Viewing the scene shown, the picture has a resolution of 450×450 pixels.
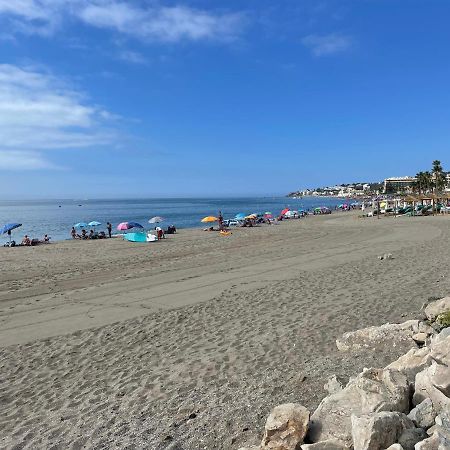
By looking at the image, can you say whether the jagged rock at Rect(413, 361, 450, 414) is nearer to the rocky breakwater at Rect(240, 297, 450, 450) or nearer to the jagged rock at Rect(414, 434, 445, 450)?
the rocky breakwater at Rect(240, 297, 450, 450)

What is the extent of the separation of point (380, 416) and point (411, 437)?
0.87 ft

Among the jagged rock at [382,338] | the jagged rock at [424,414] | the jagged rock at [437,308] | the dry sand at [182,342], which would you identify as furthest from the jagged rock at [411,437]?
the jagged rock at [437,308]

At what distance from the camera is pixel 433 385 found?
393 cm

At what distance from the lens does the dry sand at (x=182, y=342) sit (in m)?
5.28

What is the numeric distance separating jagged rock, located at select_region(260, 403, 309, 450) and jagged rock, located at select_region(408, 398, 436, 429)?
0.92 m

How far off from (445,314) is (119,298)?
9103 mm

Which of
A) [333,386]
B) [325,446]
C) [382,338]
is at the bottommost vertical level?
[382,338]

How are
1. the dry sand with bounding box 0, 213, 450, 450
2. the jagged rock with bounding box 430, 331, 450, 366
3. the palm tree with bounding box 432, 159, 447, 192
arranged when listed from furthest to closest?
the palm tree with bounding box 432, 159, 447, 192 < the dry sand with bounding box 0, 213, 450, 450 < the jagged rock with bounding box 430, 331, 450, 366

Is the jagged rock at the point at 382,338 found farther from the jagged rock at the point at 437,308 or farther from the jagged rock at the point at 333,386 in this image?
the jagged rock at the point at 333,386

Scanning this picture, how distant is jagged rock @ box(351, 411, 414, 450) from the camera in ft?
10.8

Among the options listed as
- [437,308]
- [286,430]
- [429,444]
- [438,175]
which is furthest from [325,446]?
[438,175]

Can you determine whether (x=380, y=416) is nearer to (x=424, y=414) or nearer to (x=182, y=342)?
(x=424, y=414)

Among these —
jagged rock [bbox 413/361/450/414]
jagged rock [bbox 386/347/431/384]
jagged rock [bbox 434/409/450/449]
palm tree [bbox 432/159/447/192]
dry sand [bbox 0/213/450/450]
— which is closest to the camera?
jagged rock [bbox 434/409/450/449]

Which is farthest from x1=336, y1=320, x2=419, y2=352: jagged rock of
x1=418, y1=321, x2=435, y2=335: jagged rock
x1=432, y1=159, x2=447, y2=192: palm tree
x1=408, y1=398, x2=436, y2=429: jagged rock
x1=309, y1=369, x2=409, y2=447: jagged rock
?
x1=432, y1=159, x2=447, y2=192: palm tree
